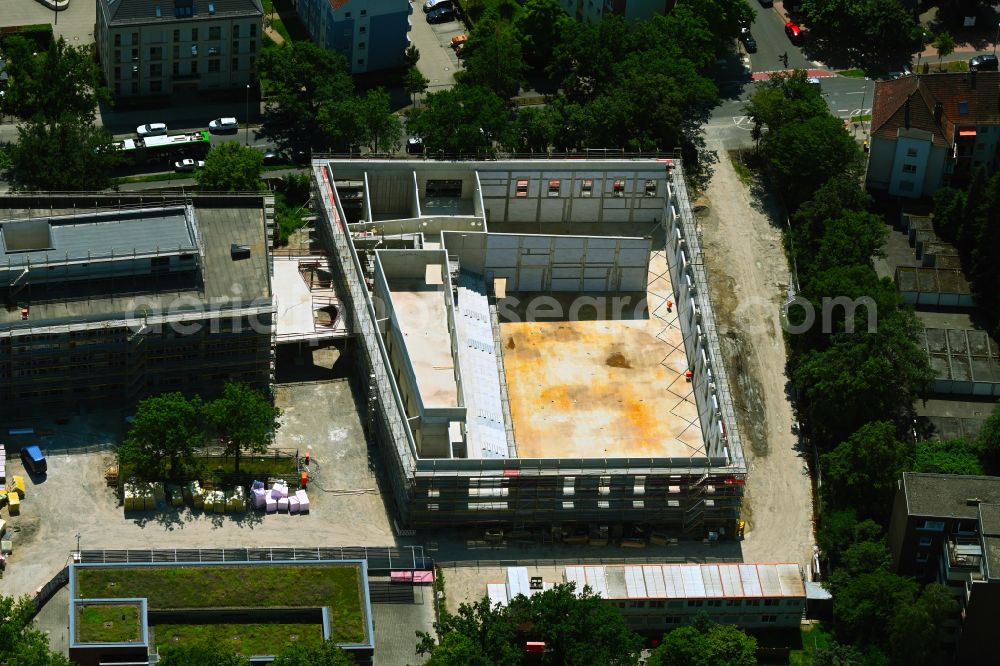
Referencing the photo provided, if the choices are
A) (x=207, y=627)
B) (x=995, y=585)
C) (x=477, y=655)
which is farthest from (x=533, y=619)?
(x=995, y=585)

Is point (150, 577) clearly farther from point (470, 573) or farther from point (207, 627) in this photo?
point (470, 573)

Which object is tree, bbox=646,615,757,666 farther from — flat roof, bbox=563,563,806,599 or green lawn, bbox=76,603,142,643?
green lawn, bbox=76,603,142,643

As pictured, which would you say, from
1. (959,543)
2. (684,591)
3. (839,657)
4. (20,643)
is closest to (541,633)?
(684,591)

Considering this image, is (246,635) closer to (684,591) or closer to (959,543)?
(684,591)

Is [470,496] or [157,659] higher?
[470,496]

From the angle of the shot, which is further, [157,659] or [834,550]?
[834,550]

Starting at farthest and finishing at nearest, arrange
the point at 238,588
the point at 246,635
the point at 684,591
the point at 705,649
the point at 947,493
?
the point at 684,591 < the point at 947,493 < the point at 238,588 < the point at 705,649 < the point at 246,635
